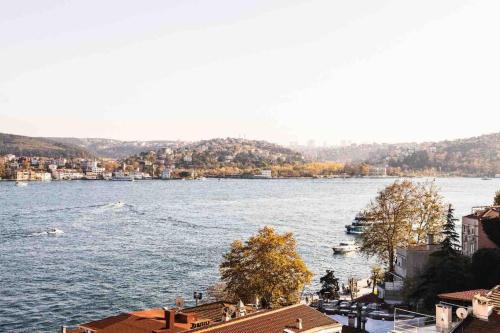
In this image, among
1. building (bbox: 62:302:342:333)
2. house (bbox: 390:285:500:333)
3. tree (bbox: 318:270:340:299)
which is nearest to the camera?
house (bbox: 390:285:500:333)

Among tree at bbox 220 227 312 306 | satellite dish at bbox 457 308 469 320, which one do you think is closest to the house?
satellite dish at bbox 457 308 469 320

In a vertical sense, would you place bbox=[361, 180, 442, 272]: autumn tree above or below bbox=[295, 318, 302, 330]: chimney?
above

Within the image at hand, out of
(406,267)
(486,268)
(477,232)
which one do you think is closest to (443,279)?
(486,268)

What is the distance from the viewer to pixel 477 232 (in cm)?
3450

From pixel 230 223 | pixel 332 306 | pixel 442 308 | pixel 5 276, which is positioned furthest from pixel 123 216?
pixel 442 308

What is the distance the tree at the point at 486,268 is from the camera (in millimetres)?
29797

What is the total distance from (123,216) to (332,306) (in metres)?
67.5

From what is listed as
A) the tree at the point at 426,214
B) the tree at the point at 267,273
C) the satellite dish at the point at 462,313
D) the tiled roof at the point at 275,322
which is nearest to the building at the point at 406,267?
the tree at the point at 267,273

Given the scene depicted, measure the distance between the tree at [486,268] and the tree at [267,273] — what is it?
8050 millimetres

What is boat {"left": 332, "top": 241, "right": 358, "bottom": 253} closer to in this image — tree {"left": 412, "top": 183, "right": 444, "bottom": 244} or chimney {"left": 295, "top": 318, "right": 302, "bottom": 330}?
tree {"left": 412, "top": 183, "right": 444, "bottom": 244}

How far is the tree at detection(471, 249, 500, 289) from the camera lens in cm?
2980

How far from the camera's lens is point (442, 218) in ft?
144

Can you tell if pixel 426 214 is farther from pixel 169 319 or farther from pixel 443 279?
pixel 169 319

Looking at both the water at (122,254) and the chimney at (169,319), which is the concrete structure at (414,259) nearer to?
the water at (122,254)
